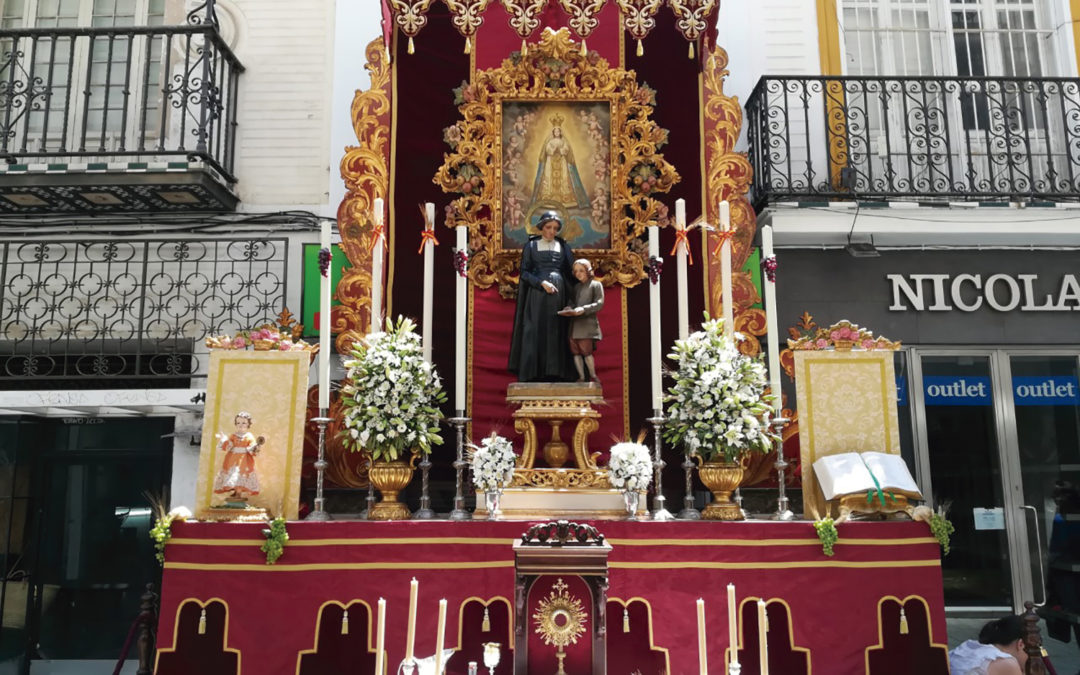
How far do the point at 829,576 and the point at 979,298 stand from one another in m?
3.41

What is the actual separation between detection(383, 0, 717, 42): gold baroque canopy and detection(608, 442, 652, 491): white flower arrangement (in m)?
2.77

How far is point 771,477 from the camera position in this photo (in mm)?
4996

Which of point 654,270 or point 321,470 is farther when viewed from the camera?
point 654,270

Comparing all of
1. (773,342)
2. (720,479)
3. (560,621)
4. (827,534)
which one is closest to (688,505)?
(720,479)

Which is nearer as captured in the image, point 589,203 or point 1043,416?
point 589,203

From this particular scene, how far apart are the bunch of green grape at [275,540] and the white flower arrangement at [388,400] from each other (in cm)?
59

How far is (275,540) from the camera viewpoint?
12.7 ft

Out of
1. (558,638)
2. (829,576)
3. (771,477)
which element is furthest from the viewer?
(771,477)

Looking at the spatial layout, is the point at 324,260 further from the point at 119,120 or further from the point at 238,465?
the point at 119,120

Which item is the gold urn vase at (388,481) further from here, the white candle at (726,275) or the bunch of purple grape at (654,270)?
the white candle at (726,275)

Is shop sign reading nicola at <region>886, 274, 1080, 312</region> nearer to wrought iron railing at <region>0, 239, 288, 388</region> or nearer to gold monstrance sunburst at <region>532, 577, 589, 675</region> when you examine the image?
gold monstrance sunburst at <region>532, 577, 589, 675</region>

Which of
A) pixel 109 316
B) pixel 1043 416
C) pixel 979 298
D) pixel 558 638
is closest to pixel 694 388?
pixel 558 638

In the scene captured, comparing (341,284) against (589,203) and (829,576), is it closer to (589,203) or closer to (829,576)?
(589,203)

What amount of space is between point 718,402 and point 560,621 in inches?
65.1
